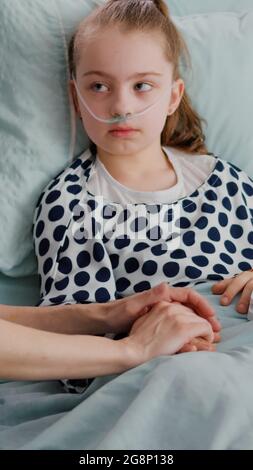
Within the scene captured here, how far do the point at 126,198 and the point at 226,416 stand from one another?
59 centimetres

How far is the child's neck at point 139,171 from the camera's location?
1.49 metres

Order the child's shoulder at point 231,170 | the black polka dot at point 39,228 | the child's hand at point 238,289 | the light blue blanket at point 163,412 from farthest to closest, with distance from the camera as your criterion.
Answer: the child's shoulder at point 231,170 → the black polka dot at point 39,228 → the child's hand at point 238,289 → the light blue blanket at point 163,412

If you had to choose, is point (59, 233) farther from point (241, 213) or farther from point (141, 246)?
point (241, 213)

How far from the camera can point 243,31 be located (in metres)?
1.62

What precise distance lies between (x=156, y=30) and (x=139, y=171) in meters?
0.26

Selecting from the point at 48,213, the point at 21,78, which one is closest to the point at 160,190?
the point at 48,213

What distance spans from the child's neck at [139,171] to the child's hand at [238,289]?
0.24 metres

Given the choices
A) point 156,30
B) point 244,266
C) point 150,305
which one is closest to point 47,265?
point 150,305

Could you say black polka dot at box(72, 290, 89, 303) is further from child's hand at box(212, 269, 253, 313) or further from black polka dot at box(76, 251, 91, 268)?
child's hand at box(212, 269, 253, 313)

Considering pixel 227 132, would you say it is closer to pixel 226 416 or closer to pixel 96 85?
pixel 96 85

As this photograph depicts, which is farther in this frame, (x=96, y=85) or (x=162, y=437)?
(x=96, y=85)

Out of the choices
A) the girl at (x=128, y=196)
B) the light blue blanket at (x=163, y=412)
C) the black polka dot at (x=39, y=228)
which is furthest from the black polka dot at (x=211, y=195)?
the light blue blanket at (x=163, y=412)

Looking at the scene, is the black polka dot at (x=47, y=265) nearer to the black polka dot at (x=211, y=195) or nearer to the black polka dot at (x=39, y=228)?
the black polka dot at (x=39, y=228)
